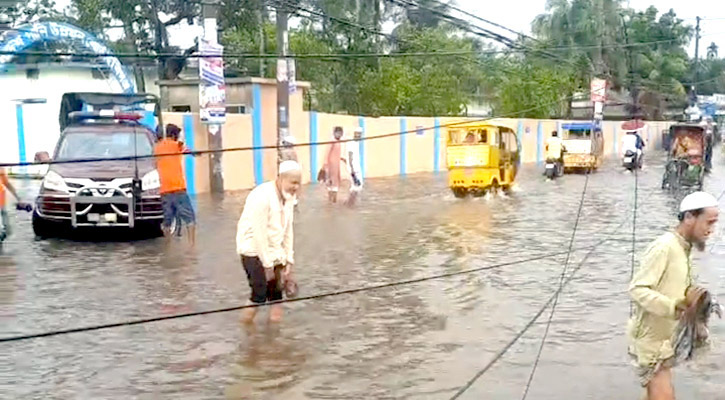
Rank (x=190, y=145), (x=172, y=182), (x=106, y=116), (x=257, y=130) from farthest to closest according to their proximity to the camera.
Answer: (x=257, y=130) → (x=190, y=145) → (x=106, y=116) → (x=172, y=182)

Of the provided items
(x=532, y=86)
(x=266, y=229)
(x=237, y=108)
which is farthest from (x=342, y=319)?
(x=532, y=86)

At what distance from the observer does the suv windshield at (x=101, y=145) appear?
1459cm

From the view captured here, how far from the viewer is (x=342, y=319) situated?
9164 mm

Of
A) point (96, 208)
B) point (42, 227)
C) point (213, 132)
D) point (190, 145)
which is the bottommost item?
point (42, 227)

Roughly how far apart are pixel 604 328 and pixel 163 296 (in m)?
4.41

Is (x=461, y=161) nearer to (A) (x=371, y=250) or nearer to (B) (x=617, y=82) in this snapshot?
(A) (x=371, y=250)

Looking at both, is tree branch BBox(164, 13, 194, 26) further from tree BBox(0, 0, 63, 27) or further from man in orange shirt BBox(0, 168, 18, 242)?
man in orange shirt BBox(0, 168, 18, 242)

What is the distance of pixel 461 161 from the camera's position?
2316 centimetres

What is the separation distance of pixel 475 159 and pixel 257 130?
19.4 ft

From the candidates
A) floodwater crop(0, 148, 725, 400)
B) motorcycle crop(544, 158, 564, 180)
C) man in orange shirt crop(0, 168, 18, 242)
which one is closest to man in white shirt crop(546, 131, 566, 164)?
motorcycle crop(544, 158, 564, 180)

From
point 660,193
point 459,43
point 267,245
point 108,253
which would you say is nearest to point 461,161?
point 660,193

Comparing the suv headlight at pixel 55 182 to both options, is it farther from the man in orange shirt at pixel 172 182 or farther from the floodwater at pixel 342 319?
the man in orange shirt at pixel 172 182

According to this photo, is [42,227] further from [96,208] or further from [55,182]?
[96,208]

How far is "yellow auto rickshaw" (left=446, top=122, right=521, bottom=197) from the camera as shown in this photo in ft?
75.7
